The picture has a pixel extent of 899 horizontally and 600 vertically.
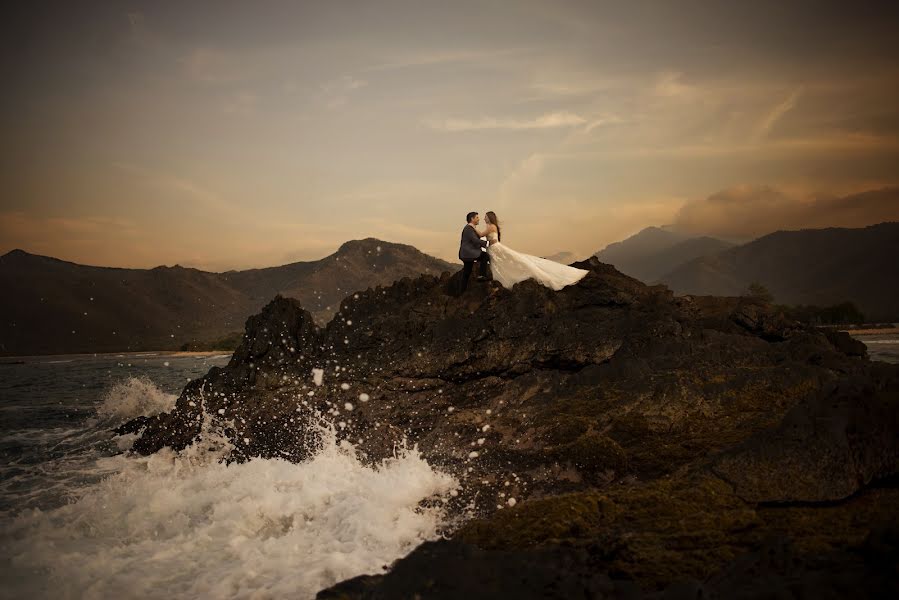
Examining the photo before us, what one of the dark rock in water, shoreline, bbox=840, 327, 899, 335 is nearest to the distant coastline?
the dark rock in water

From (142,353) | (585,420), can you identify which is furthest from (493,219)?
(142,353)

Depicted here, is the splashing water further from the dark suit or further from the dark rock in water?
the dark suit

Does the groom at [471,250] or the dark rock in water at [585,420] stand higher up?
the groom at [471,250]

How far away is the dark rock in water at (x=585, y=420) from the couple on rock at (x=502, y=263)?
1.89ft

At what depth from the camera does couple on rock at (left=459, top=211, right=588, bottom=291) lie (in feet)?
45.9

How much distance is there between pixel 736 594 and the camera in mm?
3164

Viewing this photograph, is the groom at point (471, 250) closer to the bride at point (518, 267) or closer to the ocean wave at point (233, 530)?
the bride at point (518, 267)

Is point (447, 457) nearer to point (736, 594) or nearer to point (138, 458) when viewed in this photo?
point (736, 594)

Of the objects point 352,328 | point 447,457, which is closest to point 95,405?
point 352,328

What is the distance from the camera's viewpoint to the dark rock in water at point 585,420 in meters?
4.23

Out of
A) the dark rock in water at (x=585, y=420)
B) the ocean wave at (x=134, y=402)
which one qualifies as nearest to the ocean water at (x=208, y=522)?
the dark rock in water at (x=585, y=420)

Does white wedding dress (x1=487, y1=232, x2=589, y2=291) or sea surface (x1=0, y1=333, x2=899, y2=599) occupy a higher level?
white wedding dress (x1=487, y1=232, x2=589, y2=291)

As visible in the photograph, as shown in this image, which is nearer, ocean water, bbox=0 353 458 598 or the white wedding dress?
ocean water, bbox=0 353 458 598

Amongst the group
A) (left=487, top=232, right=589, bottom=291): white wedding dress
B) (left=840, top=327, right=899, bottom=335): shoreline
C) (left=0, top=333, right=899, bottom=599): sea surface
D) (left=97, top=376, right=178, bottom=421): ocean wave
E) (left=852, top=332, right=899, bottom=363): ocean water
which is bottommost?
(left=840, top=327, right=899, bottom=335): shoreline
